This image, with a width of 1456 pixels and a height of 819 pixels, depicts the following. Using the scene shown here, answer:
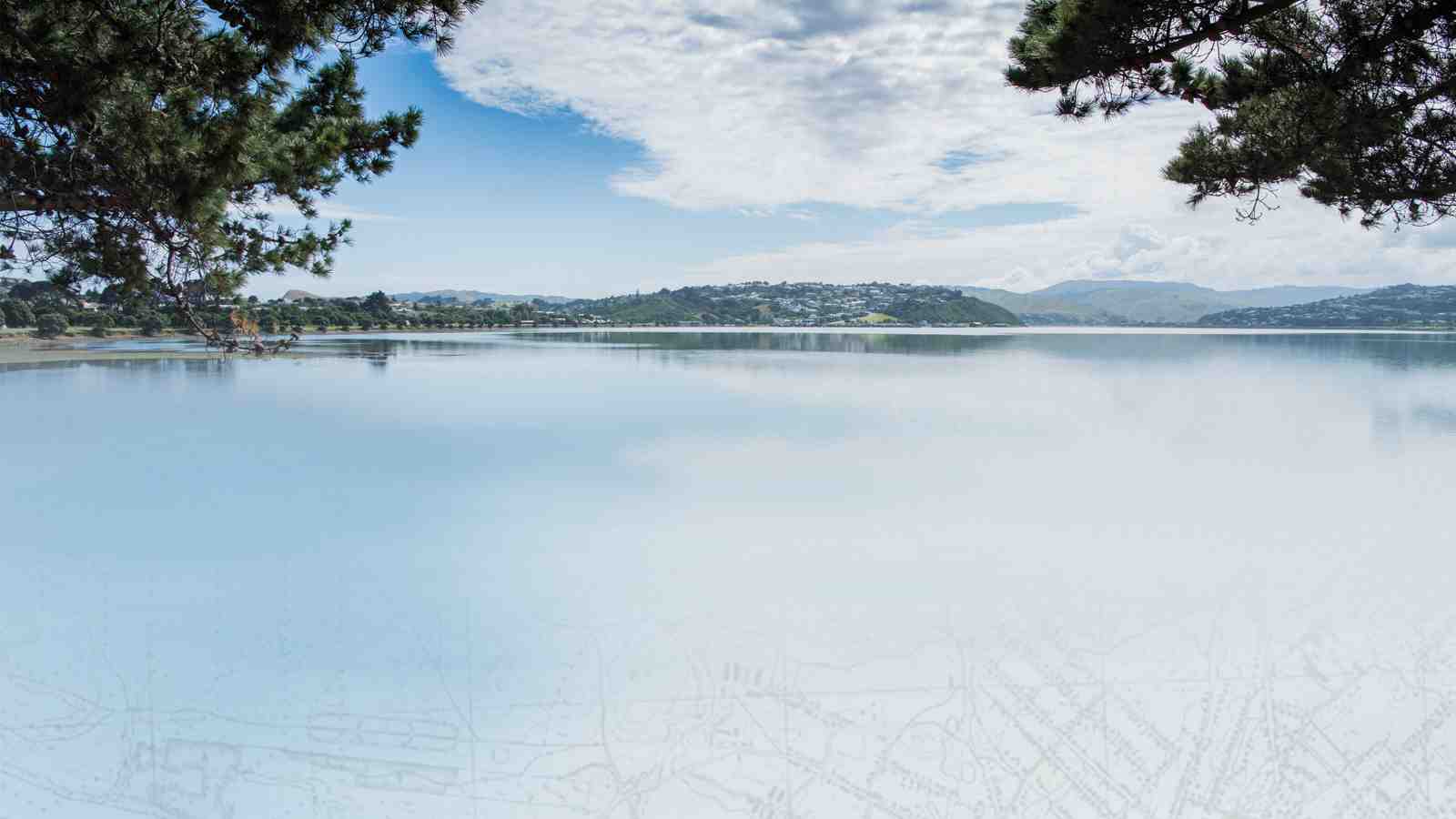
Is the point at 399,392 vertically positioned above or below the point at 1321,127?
below

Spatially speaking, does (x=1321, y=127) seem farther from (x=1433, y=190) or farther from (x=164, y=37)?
(x=164, y=37)

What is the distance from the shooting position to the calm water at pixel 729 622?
2.57 meters

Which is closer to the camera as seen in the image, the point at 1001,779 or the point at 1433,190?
the point at 1001,779

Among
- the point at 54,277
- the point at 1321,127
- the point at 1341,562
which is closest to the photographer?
the point at 54,277

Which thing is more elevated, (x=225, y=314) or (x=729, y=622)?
(x=225, y=314)

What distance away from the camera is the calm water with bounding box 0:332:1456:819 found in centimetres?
257

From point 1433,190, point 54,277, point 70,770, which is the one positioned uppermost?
point 1433,190

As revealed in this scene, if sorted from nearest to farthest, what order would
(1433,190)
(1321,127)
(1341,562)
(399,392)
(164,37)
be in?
(164,37) < (1321,127) < (1433,190) < (1341,562) < (399,392)

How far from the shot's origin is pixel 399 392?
45.8ft

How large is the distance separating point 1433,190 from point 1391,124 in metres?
0.94

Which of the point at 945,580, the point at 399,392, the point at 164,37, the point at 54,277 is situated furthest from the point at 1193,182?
the point at 399,392

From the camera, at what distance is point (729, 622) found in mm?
3980

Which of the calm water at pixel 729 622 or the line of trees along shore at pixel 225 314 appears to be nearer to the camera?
the calm water at pixel 729 622

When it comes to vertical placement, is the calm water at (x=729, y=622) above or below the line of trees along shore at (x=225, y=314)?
below
